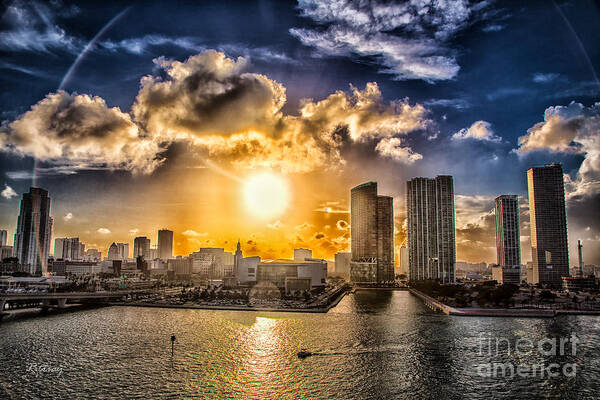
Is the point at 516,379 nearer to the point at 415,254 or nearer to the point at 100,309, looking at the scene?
the point at 100,309

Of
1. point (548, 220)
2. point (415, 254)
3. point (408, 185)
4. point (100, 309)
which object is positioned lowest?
point (100, 309)

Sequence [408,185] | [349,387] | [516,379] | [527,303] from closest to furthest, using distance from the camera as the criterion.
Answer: [349,387] < [516,379] < [527,303] < [408,185]

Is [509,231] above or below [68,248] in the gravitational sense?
above

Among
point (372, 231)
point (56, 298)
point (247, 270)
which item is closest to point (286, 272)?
point (247, 270)

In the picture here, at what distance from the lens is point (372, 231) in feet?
420

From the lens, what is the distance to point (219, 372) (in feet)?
79.4

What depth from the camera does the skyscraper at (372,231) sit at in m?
123

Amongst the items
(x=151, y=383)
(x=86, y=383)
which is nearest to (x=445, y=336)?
(x=151, y=383)

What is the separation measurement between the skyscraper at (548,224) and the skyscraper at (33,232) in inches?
5863

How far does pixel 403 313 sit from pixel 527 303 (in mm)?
23108

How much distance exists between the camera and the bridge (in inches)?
1920

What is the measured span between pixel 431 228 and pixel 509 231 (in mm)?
32927

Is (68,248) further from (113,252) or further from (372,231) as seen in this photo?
(372,231)

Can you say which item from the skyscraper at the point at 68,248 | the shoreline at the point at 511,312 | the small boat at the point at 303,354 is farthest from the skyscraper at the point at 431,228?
the skyscraper at the point at 68,248
